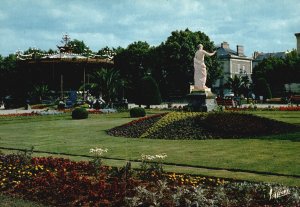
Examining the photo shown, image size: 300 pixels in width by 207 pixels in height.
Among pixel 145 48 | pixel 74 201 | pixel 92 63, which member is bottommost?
pixel 74 201

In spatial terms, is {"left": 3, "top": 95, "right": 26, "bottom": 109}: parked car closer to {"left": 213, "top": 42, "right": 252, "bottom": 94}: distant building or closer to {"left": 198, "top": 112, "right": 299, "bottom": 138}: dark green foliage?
{"left": 198, "top": 112, "right": 299, "bottom": 138}: dark green foliage

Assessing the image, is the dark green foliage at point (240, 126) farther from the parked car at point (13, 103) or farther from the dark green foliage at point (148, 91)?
the parked car at point (13, 103)

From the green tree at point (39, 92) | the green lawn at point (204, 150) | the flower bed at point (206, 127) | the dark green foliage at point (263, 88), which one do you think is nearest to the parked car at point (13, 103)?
the green tree at point (39, 92)

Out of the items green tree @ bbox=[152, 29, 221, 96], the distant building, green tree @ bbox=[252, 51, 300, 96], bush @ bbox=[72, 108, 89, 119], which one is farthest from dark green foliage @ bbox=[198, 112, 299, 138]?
the distant building

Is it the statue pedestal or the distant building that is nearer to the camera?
the statue pedestal

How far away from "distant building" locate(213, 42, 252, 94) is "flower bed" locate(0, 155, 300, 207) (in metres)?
88.7

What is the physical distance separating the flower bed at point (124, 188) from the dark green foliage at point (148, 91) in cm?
3540

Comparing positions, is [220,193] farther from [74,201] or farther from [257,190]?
[74,201]

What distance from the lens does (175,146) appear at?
52.9ft

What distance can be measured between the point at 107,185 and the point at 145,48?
71247 millimetres

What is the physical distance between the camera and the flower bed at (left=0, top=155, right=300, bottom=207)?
25.5 ft

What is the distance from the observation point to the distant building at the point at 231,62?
101750 millimetres

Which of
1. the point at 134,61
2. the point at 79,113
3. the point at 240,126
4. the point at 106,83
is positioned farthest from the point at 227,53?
the point at 240,126

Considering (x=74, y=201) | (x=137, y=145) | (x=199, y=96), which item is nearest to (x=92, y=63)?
(x=199, y=96)
